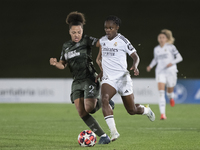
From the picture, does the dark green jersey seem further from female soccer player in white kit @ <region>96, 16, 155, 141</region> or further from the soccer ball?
the soccer ball

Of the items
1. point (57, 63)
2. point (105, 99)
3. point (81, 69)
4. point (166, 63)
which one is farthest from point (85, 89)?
point (166, 63)

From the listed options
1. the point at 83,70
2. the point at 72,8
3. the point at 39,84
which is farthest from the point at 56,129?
the point at 72,8

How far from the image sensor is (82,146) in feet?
18.4

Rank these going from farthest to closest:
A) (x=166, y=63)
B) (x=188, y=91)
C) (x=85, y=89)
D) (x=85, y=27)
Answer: (x=85, y=27) < (x=188, y=91) < (x=166, y=63) < (x=85, y=89)

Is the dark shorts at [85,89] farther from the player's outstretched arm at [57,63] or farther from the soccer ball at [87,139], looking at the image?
the soccer ball at [87,139]

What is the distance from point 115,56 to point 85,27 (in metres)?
21.2

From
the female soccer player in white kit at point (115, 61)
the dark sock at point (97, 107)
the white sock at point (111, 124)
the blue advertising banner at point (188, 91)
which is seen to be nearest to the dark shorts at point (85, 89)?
the dark sock at point (97, 107)

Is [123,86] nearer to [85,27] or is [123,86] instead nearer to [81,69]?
[81,69]

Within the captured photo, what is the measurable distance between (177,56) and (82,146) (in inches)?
237

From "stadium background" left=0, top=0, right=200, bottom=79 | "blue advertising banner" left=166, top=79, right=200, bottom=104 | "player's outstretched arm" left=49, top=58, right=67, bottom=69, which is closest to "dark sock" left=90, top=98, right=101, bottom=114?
"player's outstretched arm" left=49, top=58, right=67, bottom=69

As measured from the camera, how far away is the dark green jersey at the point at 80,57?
6082mm

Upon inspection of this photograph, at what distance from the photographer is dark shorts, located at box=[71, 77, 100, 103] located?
19.5 feet

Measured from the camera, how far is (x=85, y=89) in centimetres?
599

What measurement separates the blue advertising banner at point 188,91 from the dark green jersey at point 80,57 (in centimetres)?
Answer: 1140
